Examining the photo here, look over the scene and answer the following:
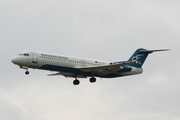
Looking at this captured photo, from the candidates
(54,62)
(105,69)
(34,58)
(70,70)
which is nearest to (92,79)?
(105,69)

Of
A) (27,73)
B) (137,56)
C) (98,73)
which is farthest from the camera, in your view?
→ (137,56)

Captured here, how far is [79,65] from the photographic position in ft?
283

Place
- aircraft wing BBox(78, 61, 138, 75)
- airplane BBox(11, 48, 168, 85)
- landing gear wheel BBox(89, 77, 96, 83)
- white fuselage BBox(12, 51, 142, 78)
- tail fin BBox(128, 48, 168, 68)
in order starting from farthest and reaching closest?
1. tail fin BBox(128, 48, 168, 68)
2. landing gear wheel BBox(89, 77, 96, 83)
3. aircraft wing BBox(78, 61, 138, 75)
4. airplane BBox(11, 48, 168, 85)
5. white fuselage BBox(12, 51, 142, 78)

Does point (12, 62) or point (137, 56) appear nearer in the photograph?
point (12, 62)

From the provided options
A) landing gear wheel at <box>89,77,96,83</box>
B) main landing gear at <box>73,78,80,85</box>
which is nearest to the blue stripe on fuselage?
landing gear wheel at <box>89,77,96,83</box>

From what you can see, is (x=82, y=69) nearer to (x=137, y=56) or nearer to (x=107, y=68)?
(x=107, y=68)

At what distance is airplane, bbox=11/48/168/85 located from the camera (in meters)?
82.7

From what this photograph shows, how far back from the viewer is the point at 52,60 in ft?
273

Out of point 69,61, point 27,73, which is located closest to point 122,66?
point 69,61

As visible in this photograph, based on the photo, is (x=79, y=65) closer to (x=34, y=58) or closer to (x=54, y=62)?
(x=54, y=62)

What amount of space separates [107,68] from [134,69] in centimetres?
615

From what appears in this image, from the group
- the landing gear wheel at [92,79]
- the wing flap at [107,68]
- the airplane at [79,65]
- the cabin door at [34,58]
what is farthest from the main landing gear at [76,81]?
the cabin door at [34,58]

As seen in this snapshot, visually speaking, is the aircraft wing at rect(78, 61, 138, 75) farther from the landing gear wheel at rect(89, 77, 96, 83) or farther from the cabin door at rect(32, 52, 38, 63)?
the cabin door at rect(32, 52, 38, 63)

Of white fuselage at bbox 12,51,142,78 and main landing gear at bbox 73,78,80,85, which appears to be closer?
white fuselage at bbox 12,51,142,78
